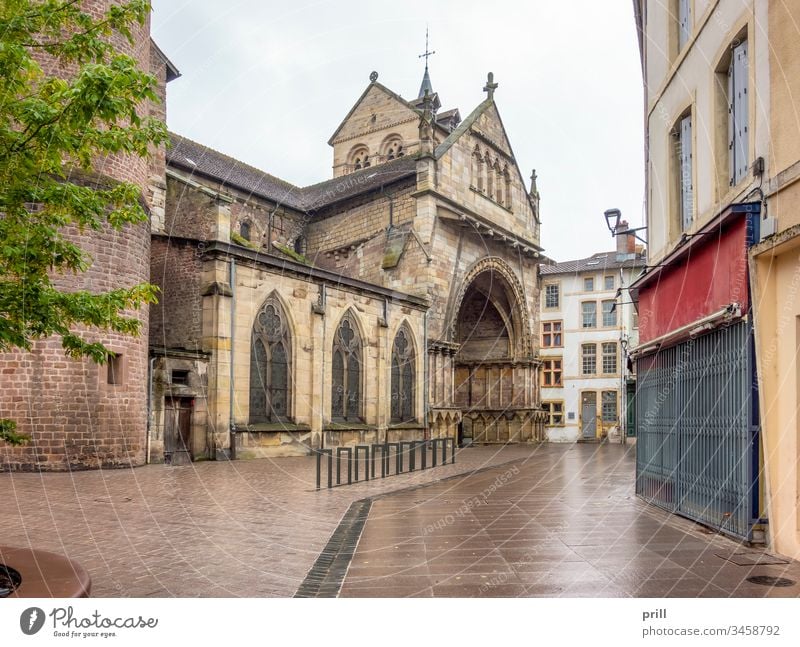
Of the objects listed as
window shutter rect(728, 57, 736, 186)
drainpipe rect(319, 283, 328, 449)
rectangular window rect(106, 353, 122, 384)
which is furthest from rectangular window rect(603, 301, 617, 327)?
window shutter rect(728, 57, 736, 186)

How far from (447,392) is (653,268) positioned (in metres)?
21.0

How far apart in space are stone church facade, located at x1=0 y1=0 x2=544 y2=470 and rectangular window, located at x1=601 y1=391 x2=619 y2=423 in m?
8.68

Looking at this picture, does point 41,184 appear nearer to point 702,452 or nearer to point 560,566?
point 560,566

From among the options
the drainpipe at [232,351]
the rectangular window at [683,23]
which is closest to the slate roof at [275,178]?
the drainpipe at [232,351]

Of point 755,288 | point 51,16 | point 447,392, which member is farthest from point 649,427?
point 447,392

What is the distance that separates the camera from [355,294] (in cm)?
2605

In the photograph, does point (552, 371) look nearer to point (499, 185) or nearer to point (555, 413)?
point (555, 413)

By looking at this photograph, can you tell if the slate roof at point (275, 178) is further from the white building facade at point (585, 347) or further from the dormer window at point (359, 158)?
the white building facade at point (585, 347)

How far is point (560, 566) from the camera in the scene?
6.23 m

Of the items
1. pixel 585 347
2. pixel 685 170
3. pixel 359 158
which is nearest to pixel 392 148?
pixel 359 158

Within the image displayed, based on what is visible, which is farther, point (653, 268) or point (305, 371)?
point (305, 371)

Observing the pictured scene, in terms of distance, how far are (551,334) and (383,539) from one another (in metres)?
41.2

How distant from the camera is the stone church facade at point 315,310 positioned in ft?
55.5

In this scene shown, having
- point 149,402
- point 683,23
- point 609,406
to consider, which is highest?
point 683,23
